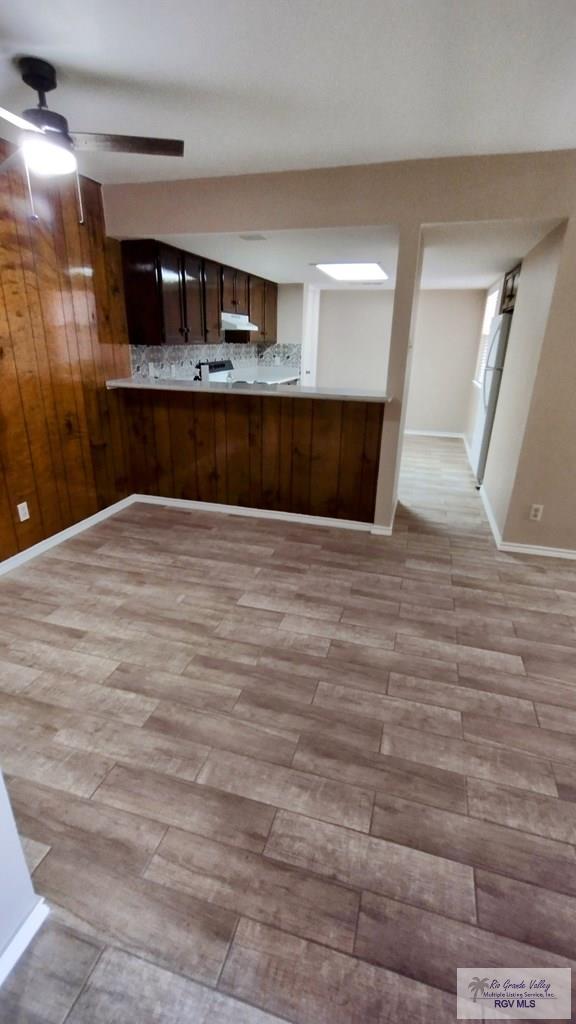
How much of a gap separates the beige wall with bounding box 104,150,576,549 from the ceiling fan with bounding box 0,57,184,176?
136 cm

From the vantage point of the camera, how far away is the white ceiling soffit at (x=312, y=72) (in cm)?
162

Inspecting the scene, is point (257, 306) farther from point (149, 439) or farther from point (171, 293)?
point (149, 439)

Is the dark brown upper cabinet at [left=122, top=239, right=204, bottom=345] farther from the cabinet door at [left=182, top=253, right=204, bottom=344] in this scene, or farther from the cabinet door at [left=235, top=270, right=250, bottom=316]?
the cabinet door at [left=235, top=270, right=250, bottom=316]

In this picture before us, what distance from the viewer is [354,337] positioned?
24.0ft

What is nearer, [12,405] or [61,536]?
[12,405]

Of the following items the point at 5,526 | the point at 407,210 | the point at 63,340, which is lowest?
the point at 5,526

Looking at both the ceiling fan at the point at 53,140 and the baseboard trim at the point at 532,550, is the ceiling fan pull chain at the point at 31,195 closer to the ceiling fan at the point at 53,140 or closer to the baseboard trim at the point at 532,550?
the ceiling fan at the point at 53,140

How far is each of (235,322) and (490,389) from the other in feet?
9.15

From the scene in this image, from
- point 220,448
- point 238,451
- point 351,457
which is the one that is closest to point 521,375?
point 351,457

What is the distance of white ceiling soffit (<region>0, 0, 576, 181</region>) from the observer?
1.62m

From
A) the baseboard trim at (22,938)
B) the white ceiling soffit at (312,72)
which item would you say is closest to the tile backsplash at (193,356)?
the white ceiling soffit at (312,72)

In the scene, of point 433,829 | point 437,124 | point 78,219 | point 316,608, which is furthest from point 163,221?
point 433,829

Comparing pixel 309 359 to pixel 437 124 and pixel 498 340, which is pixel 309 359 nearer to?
pixel 498 340

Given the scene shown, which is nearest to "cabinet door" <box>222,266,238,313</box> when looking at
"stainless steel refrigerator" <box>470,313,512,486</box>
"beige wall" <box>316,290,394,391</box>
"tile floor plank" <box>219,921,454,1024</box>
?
"beige wall" <box>316,290,394,391</box>
